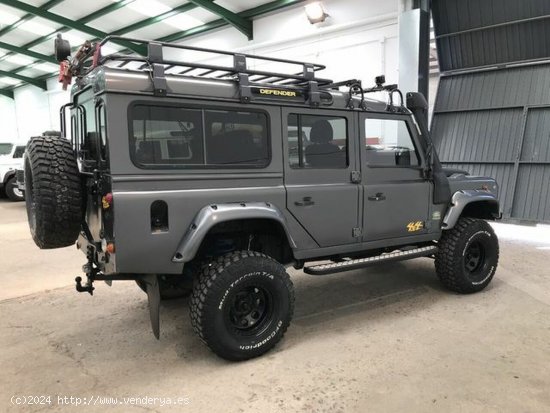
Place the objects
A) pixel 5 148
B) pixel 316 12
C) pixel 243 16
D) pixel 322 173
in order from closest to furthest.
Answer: pixel 322 173
pixel 316 12
pixel 243 16
pixel 5 148

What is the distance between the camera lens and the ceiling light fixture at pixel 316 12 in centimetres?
982

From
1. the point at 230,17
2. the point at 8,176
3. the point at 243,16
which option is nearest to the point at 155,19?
the point at 230,17

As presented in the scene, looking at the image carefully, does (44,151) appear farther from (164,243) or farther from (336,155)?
(336,155)

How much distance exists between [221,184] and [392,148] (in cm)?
180

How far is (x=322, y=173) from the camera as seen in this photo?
11.1 feet

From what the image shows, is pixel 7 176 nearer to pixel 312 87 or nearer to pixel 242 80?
pixel 242 80

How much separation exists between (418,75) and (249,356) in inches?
267

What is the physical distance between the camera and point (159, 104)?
2.73 metres

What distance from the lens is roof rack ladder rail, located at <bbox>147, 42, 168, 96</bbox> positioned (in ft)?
8.83

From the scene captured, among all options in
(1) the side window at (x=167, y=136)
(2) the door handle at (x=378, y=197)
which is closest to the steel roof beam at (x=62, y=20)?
(1) the side window at (x=167, y=136)

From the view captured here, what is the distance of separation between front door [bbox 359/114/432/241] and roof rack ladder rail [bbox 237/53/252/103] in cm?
109

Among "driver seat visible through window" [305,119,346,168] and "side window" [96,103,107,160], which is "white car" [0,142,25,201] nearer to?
"side window" [96,103,107,160]

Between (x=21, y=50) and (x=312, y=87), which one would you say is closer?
(x=312, y=87)

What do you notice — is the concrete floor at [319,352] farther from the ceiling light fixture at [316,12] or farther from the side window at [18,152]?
the side window at [18,152]
